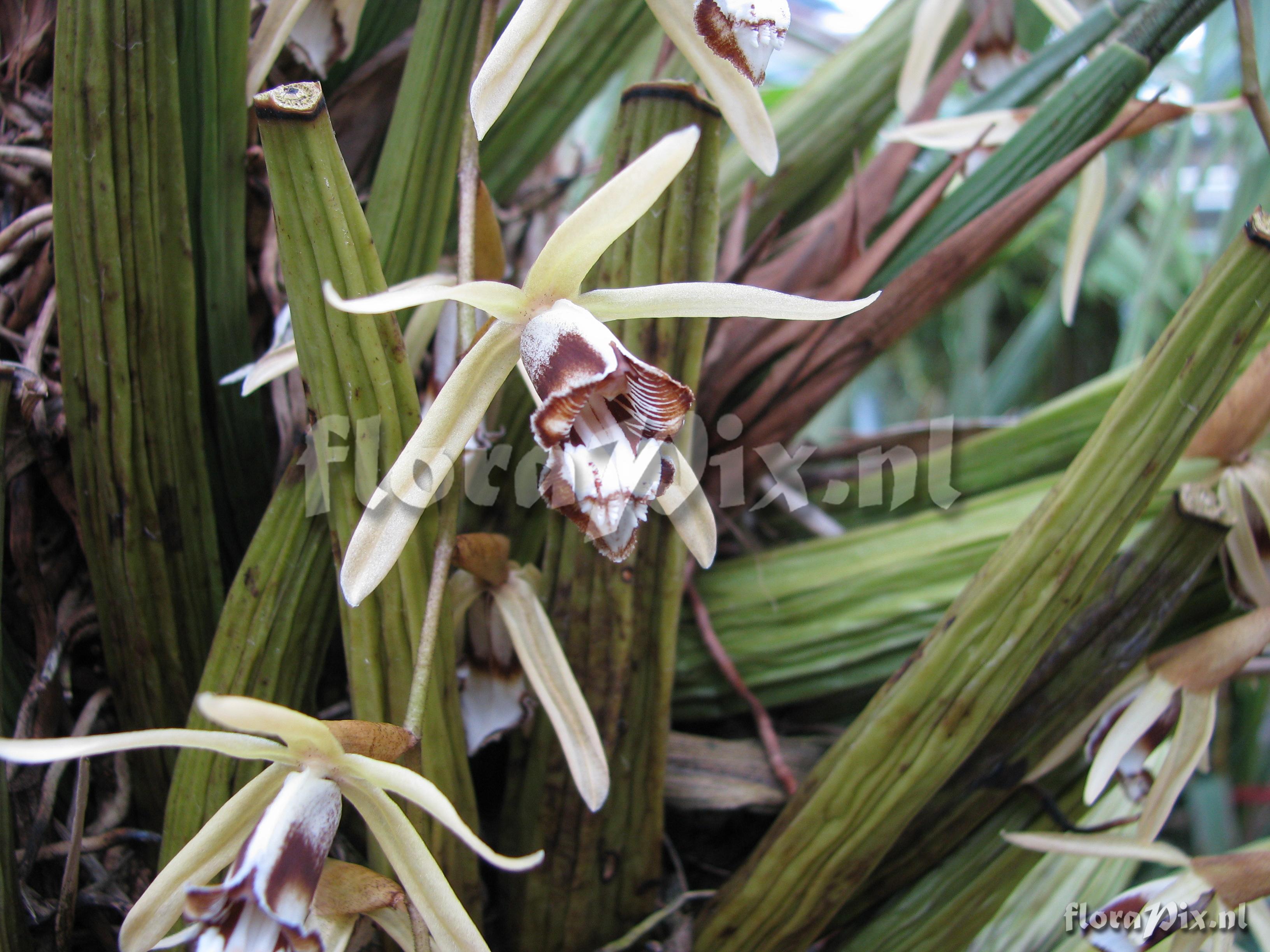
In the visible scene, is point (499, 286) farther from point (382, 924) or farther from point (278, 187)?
point (382, 924)

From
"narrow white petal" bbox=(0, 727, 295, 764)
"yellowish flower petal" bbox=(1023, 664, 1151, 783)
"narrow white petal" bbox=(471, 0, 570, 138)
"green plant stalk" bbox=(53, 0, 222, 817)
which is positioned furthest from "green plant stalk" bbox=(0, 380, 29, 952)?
"yellowish flower petal" bbox=(1023, 664, 1151, 783)

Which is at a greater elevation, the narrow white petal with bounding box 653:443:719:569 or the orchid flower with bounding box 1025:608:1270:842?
the narrow white petal with bounding box 653:443:719:569

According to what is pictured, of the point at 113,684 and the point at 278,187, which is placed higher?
the point at 278,187

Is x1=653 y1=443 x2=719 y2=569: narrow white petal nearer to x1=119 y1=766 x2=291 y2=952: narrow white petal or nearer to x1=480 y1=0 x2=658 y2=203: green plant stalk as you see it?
x1=119 y1=766 x2=291 y2=952: narrow white petal

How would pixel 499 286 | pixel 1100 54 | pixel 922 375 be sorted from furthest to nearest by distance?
pixel 922 375 → pixel 1100 54 → pixel 499 286

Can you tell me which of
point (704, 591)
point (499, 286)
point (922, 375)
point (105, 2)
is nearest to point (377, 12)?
point (105, 2)

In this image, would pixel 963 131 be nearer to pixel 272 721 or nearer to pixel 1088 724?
pixel 1088 724
